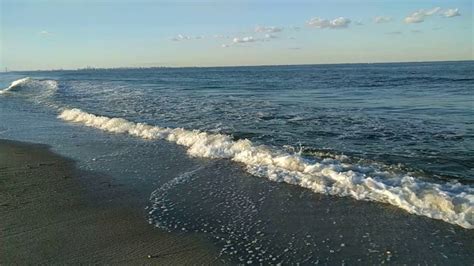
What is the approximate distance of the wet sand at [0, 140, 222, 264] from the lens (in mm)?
5355

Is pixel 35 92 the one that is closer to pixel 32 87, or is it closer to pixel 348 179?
pixel 32 87

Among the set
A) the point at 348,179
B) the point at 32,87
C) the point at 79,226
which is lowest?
the point at 32,87

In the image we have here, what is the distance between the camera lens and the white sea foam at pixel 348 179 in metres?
6.79

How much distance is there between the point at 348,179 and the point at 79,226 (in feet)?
15.6

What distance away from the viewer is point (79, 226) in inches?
253

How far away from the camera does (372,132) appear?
13.1 m

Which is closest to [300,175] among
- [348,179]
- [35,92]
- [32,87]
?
[348,179]

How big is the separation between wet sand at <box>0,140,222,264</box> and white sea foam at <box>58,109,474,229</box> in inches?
118

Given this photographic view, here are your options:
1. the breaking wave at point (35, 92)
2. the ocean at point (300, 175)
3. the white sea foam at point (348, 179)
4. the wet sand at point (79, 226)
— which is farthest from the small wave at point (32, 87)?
the wet sand at point (79, 226)

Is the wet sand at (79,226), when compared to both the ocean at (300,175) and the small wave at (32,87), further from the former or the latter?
the small wave at (32,87)

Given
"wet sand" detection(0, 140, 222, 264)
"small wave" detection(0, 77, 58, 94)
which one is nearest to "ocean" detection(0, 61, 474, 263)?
"wet sand" detection(0, 140, 222, 264)

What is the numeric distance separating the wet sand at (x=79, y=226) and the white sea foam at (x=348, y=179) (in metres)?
3.00

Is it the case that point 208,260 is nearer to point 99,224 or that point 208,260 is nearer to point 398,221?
point 99,224

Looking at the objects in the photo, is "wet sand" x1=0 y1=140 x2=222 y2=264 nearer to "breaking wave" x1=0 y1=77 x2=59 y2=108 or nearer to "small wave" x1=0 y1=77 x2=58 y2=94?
"breaking wave" x1=0 y1=77 x2=59 y2=108
